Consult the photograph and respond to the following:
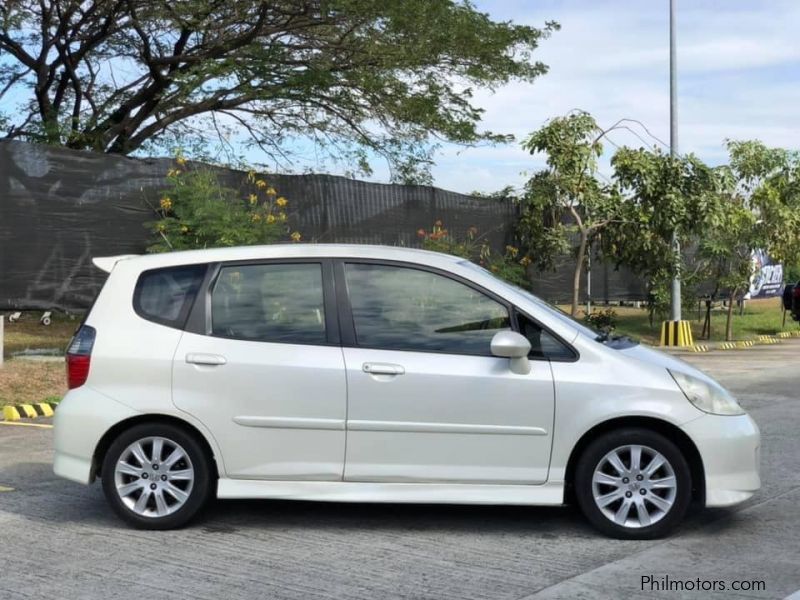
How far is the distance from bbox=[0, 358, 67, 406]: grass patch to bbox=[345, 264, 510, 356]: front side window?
595 cm

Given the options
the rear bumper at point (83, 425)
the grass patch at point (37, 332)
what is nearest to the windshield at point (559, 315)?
the rear bumper at point (83, 425)

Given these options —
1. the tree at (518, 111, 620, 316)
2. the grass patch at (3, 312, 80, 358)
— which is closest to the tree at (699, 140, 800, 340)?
the tree at (518, 111, 620, 316)

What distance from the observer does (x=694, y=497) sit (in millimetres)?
5730

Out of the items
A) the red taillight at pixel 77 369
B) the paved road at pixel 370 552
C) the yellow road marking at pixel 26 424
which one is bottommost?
the paved road at pixel 370 552

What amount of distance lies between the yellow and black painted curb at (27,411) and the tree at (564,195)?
10.3 m

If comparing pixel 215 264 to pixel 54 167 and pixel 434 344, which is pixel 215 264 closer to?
pixel 434 344

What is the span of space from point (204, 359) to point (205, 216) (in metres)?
7.59

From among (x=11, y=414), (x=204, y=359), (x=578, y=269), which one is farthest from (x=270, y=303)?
(x=578, y=269)

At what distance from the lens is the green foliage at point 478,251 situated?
54.0 ft

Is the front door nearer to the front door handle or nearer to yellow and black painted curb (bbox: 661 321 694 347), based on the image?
the front door handle

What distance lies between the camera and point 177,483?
579cm

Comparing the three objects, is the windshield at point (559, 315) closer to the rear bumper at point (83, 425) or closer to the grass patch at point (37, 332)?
the rear bumper at point (83, 425)

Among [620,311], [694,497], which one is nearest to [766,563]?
[694,497]

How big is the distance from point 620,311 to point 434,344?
1889cm
